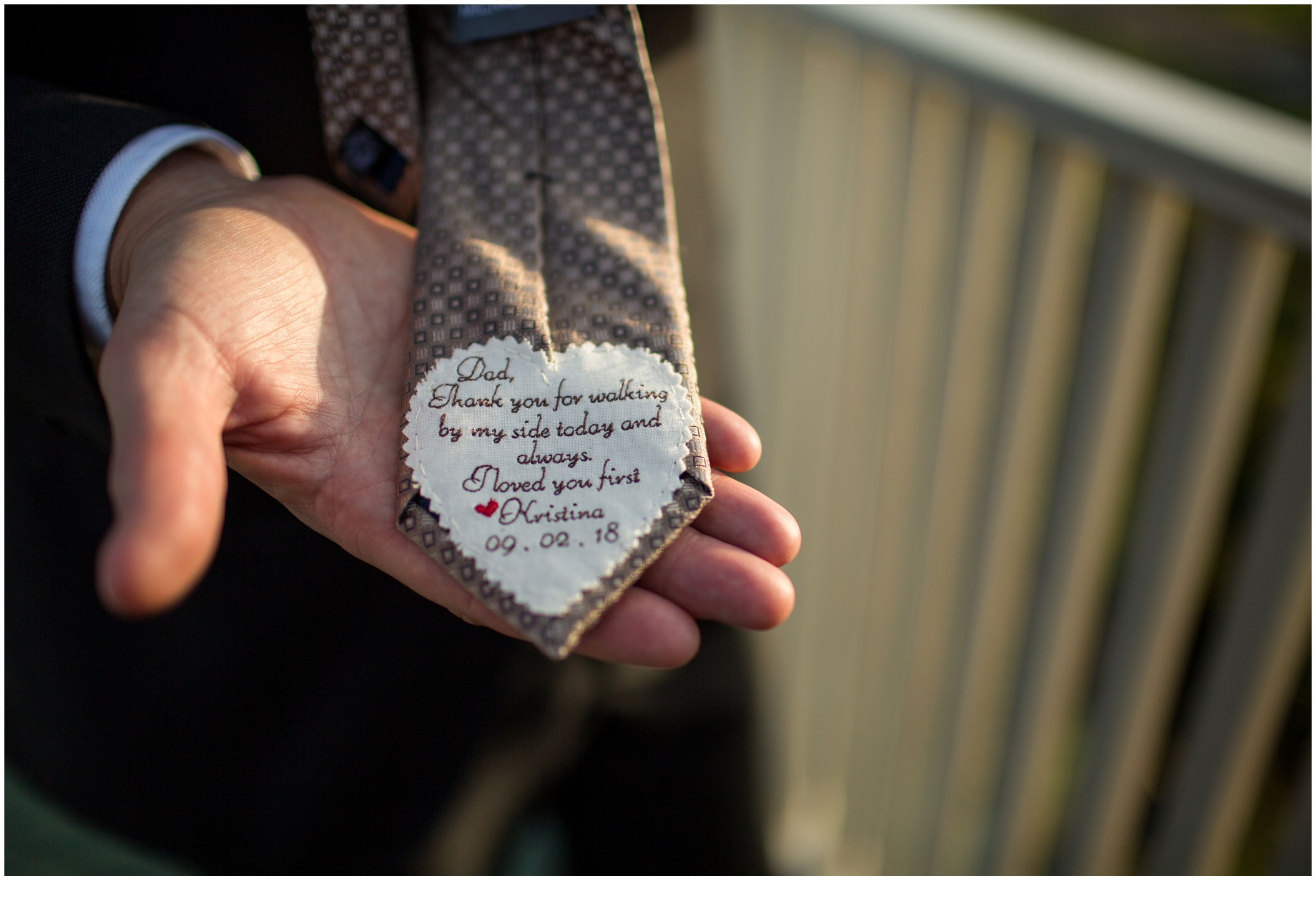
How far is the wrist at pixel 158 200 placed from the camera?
73 cm

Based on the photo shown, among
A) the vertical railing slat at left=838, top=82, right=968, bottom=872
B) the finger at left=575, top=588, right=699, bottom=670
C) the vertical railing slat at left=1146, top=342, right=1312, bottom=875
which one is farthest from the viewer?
the vertical railing slat at left=838, top=82, right=968, bottom=872

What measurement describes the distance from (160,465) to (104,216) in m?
0.40

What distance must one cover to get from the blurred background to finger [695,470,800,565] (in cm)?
39

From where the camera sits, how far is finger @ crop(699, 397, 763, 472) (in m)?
0.70

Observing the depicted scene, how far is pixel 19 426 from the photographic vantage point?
928mm

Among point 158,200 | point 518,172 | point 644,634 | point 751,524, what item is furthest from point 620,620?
point 158,200

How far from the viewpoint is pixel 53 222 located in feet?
2.39

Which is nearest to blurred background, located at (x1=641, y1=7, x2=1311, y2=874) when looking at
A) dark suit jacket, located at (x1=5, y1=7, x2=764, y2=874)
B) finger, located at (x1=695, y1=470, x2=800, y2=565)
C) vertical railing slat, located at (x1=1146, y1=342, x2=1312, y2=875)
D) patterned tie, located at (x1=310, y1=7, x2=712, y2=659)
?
vertical railing slat, located at (x1=1146, y1=342, x2=1312, y2=875)

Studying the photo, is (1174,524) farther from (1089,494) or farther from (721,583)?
(721,583)

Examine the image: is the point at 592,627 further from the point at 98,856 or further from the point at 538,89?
the point at 98,856

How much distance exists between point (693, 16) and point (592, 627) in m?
0.74

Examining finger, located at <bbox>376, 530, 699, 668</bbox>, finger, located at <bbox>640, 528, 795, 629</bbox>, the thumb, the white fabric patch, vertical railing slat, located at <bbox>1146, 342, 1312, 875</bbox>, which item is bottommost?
vertical railing slat, located at <bbox>1146, 342, 1312, 875</bbox>

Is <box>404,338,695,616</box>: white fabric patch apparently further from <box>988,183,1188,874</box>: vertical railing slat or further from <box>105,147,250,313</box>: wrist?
<box>988,183,1188,874</box>: vertical railing slat

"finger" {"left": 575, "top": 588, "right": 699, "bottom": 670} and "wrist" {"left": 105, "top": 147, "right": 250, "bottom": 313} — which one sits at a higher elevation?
"wrist" {"left": 105, "top": 147, "right": 250, "bottom": 313}
